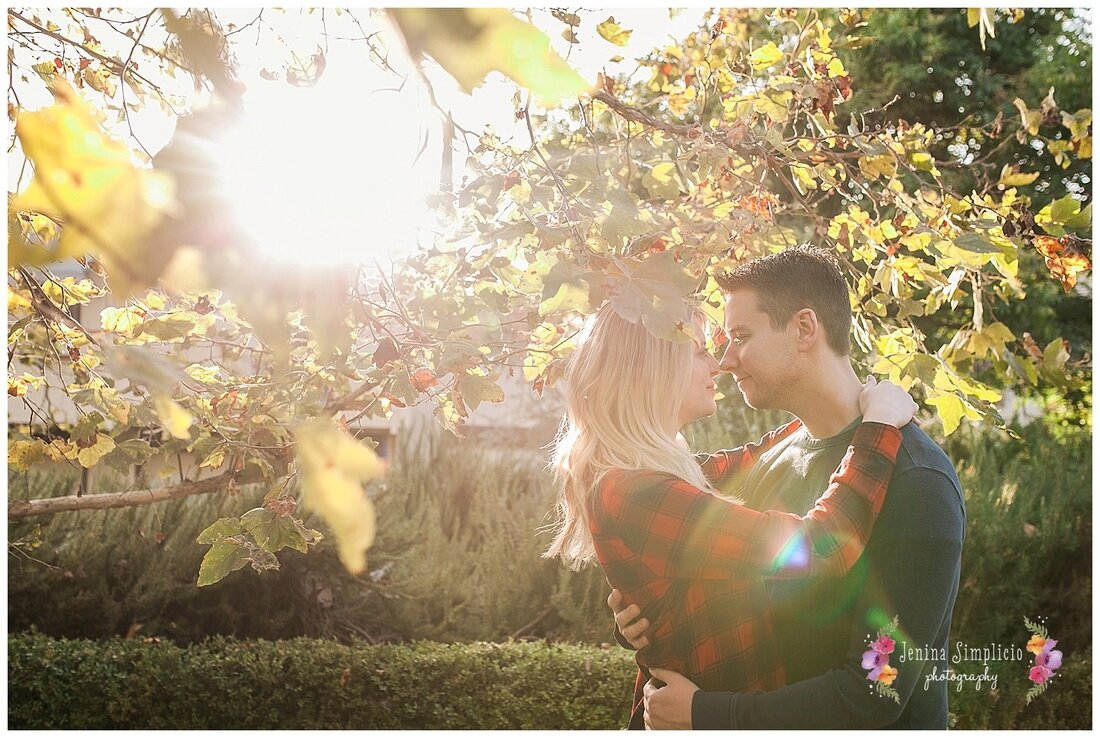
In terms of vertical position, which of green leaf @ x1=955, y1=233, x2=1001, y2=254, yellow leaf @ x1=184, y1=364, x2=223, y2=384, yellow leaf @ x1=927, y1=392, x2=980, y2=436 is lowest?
yellow leaf @ x1=927, y1=392, x2=980, y2=436

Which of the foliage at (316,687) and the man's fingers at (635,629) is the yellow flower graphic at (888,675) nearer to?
the man's fingers at (635,629)

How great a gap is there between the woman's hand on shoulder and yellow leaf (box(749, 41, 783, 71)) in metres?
0.63

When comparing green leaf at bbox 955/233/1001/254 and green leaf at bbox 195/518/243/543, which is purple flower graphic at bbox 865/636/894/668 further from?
green leaf at bbox 195/518/243/543

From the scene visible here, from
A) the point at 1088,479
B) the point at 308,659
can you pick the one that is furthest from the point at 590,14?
the point at 1088,479

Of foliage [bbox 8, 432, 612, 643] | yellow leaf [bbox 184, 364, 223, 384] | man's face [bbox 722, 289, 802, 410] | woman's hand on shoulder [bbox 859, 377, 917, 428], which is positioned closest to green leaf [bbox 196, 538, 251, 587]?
yellow leaf [bbox 184, 364, 223, 384]

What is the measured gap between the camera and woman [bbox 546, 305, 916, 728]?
1.41 metres

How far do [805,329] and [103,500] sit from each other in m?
1.60

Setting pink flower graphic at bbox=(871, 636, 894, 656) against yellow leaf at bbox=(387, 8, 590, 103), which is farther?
pink flower graphic at bbox=(871, 636, 894, 656)

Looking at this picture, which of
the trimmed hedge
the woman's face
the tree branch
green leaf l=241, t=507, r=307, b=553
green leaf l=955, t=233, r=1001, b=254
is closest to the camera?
green leaf l=955, t=233, r=1001, b=254

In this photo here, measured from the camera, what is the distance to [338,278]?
398 millimetres

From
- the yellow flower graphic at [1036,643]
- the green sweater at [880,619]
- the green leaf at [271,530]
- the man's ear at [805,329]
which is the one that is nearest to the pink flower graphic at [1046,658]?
the yellow flower graphic at [1036,643]

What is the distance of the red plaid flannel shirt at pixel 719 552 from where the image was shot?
140 centimetres

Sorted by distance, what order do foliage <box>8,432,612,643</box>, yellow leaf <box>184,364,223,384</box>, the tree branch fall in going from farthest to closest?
foliage <box>8,432,612,643</box> → the tree branch → yellow leaf <box>184,364,223,384</box>

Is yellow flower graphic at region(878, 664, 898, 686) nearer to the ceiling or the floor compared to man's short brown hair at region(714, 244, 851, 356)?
nearer to the floor
